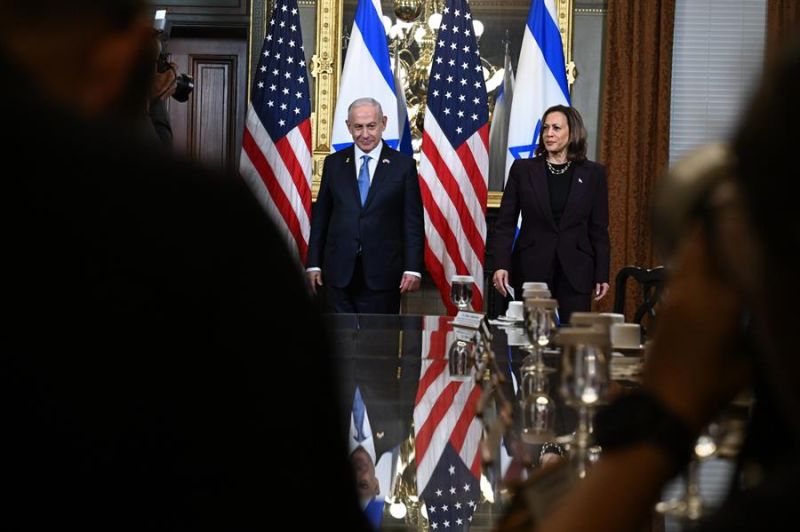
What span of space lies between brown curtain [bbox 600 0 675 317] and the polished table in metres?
4.86

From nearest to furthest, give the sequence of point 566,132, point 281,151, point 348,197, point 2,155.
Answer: point 2,155, point 566,132, point 348,197, point 281,151

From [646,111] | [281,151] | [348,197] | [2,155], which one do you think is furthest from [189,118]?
[2,155]

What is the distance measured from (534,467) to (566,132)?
441cm

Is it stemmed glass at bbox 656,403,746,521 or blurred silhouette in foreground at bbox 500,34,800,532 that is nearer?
blurred silhouette in foreground at bbox 500,34,800,532

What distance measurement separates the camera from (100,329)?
0.68 meters

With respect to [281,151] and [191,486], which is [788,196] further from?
[281,151]

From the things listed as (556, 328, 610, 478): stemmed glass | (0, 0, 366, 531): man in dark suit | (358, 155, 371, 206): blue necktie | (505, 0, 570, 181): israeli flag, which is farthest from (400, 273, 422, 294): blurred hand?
(0, 0, 366, 531): man in dark suit

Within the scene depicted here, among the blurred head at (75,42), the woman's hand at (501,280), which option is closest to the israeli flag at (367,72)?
the woman's hand at (501,280)

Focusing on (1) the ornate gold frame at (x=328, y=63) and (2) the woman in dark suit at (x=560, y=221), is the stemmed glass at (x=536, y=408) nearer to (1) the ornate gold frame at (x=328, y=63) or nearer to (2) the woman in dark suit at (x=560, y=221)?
(2) the woman in dark suit at (x=560, y=221)

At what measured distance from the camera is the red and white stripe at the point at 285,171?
25.8 ft

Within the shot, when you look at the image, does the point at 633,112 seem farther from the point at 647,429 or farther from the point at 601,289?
the point at 647,429

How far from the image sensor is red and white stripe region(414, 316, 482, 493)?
2031mm

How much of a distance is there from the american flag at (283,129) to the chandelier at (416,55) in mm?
858

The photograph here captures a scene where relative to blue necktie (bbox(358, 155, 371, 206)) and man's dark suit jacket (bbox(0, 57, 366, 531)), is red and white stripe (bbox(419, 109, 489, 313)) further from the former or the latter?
man's dark suit jacket (bbox(0, 57, 366, 531))
